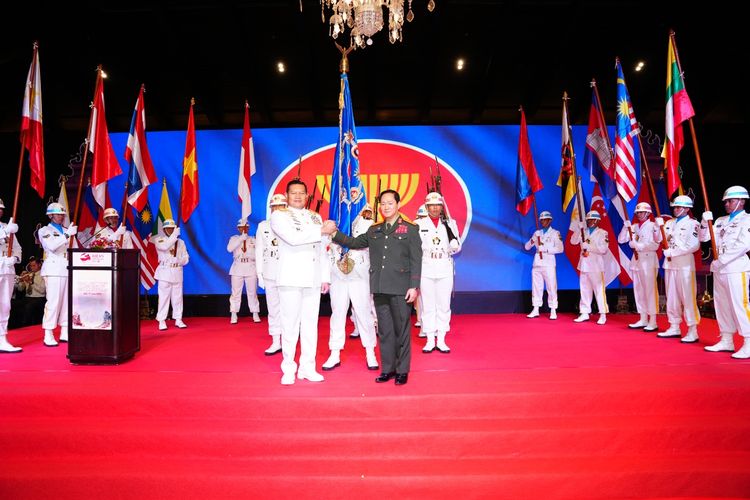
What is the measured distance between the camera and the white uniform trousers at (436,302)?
18.5 ft

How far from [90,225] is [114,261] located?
5.30 metres

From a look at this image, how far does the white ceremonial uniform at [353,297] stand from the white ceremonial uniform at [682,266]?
14.5 ft

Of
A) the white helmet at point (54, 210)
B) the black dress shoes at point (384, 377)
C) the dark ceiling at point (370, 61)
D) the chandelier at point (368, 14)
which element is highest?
the dark ceiling at point (370, 61)

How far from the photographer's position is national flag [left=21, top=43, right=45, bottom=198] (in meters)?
5.86

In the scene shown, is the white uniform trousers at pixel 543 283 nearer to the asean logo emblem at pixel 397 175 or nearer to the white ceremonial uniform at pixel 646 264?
the white ceremonial uniform at pixel 646 264

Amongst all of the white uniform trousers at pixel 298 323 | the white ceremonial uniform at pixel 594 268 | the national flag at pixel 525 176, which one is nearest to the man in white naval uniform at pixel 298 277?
the white uniform trousers at pixel 298 323

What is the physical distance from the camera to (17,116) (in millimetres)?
10008

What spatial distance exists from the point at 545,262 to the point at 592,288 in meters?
0.98

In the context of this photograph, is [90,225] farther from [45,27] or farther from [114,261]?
[114,261]

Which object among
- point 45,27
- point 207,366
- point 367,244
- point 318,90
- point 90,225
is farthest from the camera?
point 318,90

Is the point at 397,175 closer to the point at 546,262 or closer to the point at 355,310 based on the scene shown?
the point at 546,262

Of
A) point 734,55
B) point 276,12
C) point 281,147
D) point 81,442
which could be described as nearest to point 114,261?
point 81,442

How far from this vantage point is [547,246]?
8.55 meters

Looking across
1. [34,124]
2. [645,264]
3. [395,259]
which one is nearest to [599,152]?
[645,264]
